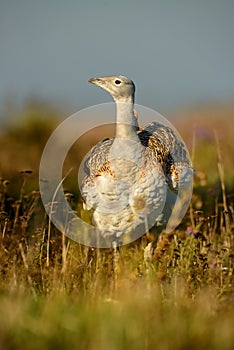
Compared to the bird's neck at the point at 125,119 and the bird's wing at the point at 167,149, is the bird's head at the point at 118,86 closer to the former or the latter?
the bird's neck at the point at 125,119

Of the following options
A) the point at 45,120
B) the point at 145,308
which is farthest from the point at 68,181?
the point at 145,308

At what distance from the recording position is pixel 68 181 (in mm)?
7848

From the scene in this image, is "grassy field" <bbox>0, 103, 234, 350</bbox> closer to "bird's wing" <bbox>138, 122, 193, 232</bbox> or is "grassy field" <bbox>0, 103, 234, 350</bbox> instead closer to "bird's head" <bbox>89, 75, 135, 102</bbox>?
"bird's wing" <bbox>138, 122, 193, 232</bbox>

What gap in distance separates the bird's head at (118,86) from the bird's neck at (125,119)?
57 mm

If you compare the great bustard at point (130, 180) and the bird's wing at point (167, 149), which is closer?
the great bustard at point (130, 180)

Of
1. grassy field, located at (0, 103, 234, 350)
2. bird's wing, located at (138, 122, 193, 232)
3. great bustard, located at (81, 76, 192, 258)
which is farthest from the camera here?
bird's wing, located at (138, 122, 193, 232)

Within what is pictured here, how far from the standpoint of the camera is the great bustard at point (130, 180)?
15.3 feet

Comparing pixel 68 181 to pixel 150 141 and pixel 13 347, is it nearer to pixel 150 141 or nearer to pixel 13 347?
pixel 150 141

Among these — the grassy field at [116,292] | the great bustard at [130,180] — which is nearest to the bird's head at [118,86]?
the great bustard at [130,180]

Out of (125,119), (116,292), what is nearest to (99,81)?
(125,119)

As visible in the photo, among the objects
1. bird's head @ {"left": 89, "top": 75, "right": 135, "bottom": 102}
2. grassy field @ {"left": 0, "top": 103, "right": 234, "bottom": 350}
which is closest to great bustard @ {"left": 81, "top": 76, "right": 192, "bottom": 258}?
bird's head @ {"left": 89, "top": 75, "right": 135, "bottom": 102}

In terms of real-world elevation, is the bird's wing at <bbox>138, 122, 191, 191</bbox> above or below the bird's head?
below

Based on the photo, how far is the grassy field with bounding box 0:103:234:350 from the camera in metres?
2.78

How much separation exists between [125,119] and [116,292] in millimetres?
1778
